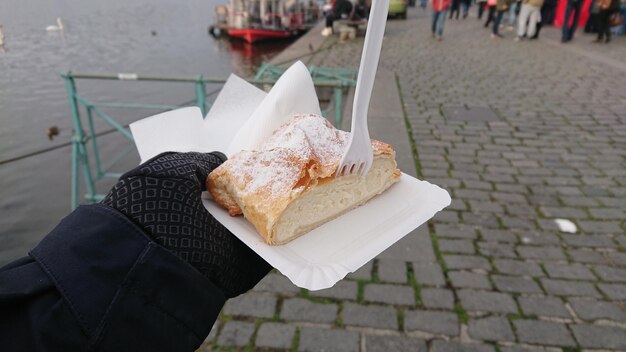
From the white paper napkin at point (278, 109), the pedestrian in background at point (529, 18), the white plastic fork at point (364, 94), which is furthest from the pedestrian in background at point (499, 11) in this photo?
the white plastic fork at point (364, 94)

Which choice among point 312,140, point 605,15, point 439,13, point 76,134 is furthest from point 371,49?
point 605,15

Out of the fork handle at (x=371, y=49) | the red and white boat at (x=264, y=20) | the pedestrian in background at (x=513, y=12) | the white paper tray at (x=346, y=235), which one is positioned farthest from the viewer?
the red and white boat at (x=264, y=20)

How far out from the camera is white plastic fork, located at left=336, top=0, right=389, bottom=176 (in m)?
1.09

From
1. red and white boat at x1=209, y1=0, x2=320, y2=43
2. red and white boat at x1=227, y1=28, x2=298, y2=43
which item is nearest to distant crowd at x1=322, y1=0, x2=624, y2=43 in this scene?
red and white boat at x1=227, y1=28, x2=298, y2=43

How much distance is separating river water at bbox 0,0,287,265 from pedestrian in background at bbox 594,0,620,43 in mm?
11997

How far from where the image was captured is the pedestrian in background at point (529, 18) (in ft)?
47.1

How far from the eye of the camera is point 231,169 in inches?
57.4

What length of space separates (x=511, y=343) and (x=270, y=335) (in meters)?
1.55

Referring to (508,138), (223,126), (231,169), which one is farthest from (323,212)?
(508,138)

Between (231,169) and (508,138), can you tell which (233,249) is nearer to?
(231,169)

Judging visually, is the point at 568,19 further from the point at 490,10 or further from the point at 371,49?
the point at 371,49

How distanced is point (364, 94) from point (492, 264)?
289 centimetres

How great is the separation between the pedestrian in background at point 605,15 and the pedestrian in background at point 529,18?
175 cm

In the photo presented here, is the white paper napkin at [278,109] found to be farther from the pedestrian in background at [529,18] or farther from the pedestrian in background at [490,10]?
the pedestrian in background at [490,10]
